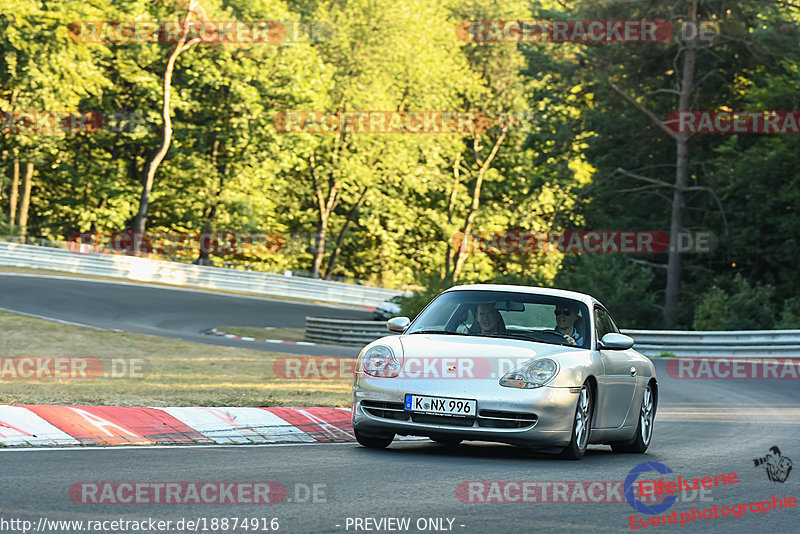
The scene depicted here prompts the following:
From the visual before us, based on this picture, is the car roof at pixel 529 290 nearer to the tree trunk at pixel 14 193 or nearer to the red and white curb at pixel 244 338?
the red and white curb at pixel 244 338

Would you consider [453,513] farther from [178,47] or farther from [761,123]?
[178,47]

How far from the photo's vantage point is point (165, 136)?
165ft

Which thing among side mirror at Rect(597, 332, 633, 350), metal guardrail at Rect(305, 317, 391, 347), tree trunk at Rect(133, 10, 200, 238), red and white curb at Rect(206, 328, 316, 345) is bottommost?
red and white curb at Rect(206, 328, 316, 345)

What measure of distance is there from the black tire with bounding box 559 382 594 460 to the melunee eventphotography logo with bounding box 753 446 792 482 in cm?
140

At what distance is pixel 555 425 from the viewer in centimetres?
A: 898

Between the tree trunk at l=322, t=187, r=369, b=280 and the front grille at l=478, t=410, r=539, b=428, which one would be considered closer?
the front grille at l=478, t=410, r=539, b=428

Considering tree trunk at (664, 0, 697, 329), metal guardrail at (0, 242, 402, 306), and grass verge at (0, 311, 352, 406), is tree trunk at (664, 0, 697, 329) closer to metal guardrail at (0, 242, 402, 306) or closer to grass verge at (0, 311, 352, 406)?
metal guardrail at (0, 242, 402, 306)

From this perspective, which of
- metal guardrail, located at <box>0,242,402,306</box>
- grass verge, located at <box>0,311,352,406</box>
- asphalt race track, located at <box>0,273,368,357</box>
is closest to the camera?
grass verge, located at <box>0,311,352,406</box>

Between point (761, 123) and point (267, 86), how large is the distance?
954 inches

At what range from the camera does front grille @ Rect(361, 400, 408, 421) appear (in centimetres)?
902

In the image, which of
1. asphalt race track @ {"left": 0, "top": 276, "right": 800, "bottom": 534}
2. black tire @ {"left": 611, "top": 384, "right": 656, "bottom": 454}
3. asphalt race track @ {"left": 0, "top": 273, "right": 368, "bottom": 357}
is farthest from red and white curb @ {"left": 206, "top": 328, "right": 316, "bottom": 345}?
black tire @ {"left": 611, "top": 384, "right": 656, "bottom": 454}

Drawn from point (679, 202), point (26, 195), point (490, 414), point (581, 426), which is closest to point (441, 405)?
point (490, 414)

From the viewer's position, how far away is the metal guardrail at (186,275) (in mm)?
43500

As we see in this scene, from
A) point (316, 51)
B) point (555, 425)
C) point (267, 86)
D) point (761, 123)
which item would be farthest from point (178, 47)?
point (555, 425)
